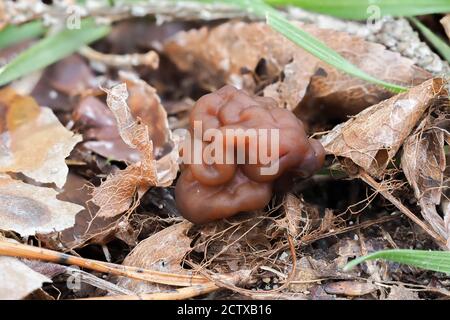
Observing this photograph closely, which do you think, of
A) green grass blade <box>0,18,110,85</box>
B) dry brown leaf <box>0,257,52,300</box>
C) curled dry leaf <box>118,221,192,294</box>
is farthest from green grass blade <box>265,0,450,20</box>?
dry brown leaf <box>0,257,52,300</box>

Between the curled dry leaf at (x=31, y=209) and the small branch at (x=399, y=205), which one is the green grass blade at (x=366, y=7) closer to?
the small branch at (x=399, y=205)

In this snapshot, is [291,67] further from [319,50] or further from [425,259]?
[425,259]

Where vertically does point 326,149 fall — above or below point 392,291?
above

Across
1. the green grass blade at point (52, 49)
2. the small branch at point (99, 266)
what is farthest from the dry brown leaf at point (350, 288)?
the green grass blade at point (52, 49)

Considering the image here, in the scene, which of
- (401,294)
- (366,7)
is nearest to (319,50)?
(366,7)
